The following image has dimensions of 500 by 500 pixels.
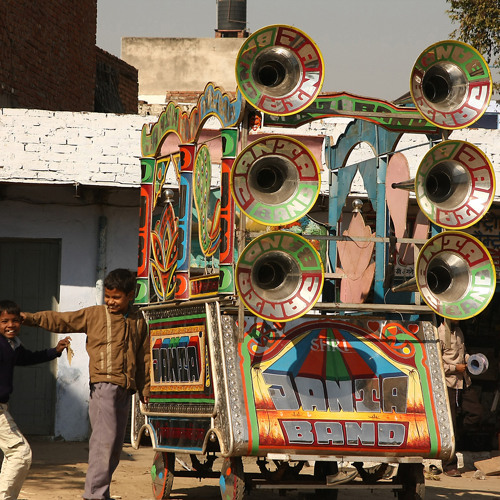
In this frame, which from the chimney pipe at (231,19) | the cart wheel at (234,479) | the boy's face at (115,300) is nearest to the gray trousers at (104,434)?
the boy's face at (115,300)

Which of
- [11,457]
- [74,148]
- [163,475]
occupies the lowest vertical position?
[163,475]

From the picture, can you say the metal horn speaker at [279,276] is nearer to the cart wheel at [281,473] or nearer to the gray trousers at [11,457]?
the cart wheel at [281,473]

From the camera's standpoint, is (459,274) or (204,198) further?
(204,198)

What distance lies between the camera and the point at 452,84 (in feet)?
24.2

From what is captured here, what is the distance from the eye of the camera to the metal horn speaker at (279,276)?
22.0 ft

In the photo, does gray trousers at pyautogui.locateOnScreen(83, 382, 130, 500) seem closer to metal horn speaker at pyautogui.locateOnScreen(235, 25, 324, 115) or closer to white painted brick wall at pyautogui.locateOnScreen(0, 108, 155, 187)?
metal horn speaker at pyautogui.locateOnScreen(235, 25, 324, 115)

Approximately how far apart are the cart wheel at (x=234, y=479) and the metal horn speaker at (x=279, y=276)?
1025 mm

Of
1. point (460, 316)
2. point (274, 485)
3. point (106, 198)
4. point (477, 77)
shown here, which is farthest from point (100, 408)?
point (106, 198)

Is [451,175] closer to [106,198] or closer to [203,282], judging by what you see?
[203,282]

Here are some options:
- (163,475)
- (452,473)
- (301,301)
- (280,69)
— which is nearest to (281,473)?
(163,475)

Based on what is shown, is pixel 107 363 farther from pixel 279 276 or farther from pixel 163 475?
pixel 163 475

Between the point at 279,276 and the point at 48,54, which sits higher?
the point at 48,54

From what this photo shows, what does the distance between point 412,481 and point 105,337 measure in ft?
7.91

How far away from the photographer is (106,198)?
12.7 meters
